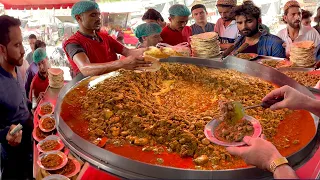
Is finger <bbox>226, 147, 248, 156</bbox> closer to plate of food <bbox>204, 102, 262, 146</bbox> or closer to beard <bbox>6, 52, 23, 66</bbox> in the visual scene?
plate of food <bbox>204, 102, 262, 146</bbox>

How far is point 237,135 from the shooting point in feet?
6.69

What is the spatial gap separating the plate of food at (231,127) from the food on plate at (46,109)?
2.33m

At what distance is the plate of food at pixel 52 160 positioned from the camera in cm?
269

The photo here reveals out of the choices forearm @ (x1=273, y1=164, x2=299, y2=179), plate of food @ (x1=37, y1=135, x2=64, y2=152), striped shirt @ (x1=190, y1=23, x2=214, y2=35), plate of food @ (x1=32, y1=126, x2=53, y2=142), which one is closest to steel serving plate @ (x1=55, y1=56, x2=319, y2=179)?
forearm @ (x1=273, y1=164, x2=299, y2=179)

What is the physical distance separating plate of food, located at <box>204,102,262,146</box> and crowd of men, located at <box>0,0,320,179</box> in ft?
0.74

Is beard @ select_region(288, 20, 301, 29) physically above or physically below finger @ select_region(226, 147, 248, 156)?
above

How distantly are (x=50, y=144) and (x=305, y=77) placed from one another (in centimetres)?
304

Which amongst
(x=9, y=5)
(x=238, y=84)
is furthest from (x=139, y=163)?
(x=9, y=5)

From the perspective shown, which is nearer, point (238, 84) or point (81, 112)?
point (81, 112)

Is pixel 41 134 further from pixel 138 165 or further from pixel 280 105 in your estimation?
pixel 280 105

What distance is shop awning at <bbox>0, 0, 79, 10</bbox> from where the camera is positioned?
8.21 metres

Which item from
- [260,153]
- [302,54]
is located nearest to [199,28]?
[302,54]

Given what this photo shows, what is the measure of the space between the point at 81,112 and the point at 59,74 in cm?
185

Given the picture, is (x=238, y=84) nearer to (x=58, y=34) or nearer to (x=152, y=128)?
(x=152, y=128)
